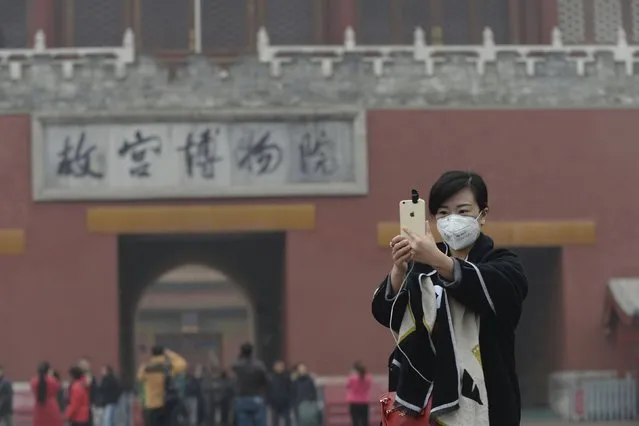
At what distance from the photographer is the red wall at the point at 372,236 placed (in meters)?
23.0

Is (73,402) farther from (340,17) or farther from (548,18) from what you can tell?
(548,18)

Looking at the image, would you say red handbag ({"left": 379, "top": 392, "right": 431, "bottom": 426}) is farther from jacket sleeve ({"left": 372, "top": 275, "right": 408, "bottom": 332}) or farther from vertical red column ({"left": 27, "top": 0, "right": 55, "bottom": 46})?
vertical red column ({"left": 27, "top": 0, "right": 55, "bottom": 46})

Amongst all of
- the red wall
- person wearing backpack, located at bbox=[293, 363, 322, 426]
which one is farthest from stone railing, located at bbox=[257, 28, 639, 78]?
person wearing backpack, located at bbox=[293, 363, 322, 426]

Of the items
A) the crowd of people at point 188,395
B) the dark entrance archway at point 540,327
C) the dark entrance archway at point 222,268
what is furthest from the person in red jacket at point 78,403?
the dark entrance archway at point 540,327

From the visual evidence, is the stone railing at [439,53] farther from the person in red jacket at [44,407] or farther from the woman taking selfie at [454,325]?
the woman taking selfie at [454,325]

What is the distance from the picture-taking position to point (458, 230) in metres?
4.75

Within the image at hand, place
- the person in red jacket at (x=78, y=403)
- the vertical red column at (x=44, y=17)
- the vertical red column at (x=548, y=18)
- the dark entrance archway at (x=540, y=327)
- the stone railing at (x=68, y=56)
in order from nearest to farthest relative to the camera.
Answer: the person in red jacket at (x=78, y=403), the stone railing at (x=68, y=56), the dark entrance archway at (x=540, y=327), the vertical red column at (x=44, y=17), the vertical red column at (x=548, y=18)

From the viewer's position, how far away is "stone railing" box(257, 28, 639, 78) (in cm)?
2367

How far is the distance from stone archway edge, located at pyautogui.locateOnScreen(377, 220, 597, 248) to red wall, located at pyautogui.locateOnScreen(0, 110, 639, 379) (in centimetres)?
14

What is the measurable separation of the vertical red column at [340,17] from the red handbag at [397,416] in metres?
20.3

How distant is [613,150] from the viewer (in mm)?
23734

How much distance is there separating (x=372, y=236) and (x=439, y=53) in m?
3.13

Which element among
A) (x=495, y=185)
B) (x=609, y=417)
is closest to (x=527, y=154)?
(x=495, y=185)

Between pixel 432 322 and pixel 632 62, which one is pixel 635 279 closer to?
pixel 632 62
